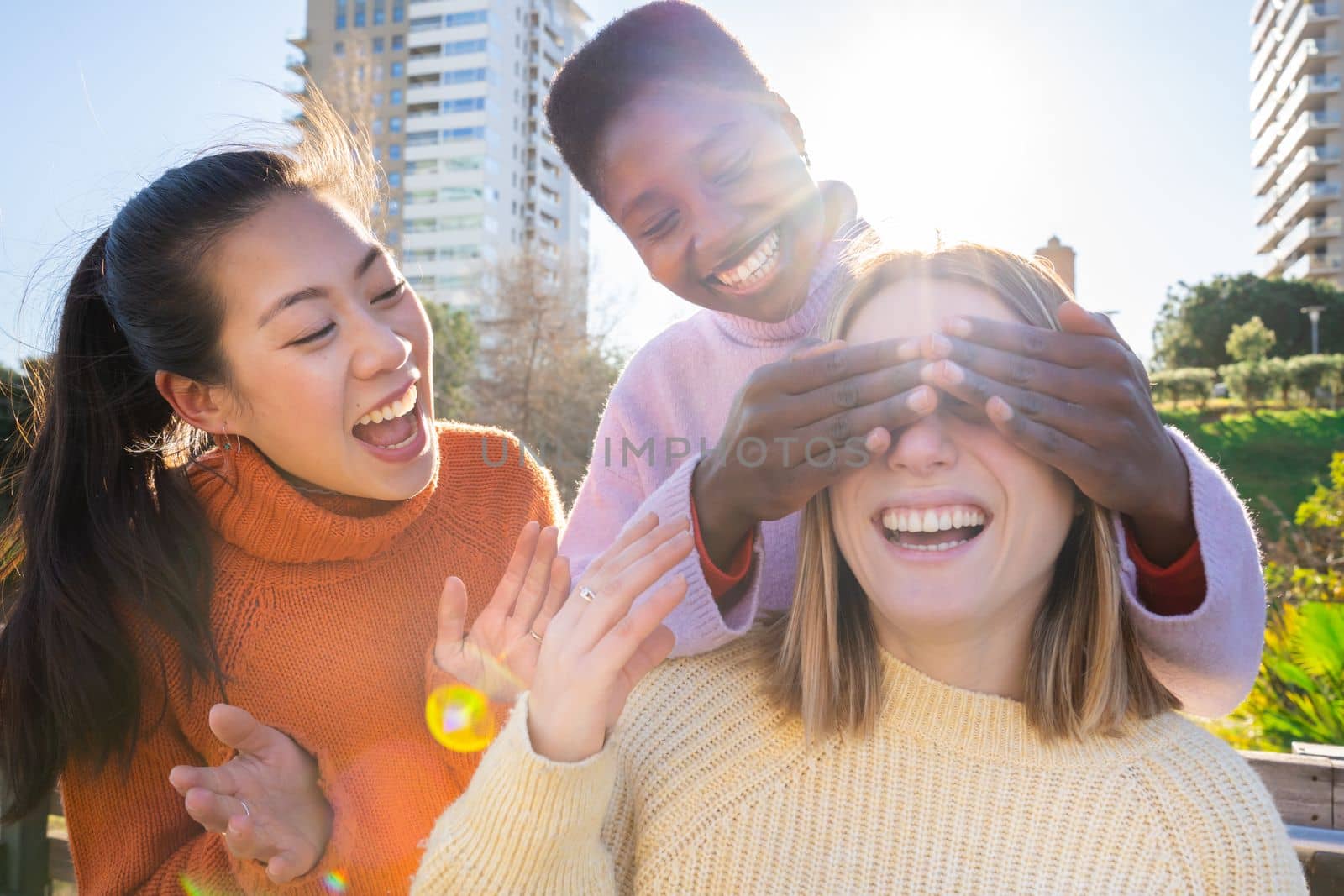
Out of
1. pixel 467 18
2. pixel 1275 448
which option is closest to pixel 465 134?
pixel 467 18

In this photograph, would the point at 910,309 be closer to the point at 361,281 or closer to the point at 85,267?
the point at 361,281

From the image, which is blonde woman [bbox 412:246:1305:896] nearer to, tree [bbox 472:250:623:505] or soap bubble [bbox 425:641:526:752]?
soap bubble [bbox 425:641:526:752]

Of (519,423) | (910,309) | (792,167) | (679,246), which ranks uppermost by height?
(792,167)

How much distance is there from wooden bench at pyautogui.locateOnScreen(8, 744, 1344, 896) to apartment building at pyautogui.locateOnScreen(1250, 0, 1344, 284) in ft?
193

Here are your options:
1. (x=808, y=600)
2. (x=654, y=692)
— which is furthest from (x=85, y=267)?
(x=808, y=600)

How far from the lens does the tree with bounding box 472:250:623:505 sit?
1596 centimetres

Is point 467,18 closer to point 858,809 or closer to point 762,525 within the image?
point 762,525

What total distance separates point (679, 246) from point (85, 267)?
1263mm

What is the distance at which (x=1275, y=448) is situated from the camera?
17172 millimetres

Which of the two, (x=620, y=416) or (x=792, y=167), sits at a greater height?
(x=792, y=167)

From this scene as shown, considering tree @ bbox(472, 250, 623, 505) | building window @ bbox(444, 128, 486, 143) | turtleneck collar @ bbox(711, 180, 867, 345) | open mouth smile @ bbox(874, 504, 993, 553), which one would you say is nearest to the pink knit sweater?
turtleneck collar @ bbox(711, 180, 867, 345)

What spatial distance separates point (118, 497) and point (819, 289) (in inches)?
61.5

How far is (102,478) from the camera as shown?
2.06 meters

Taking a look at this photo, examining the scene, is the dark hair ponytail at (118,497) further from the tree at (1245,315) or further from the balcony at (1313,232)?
the balcony at (1313,232)
